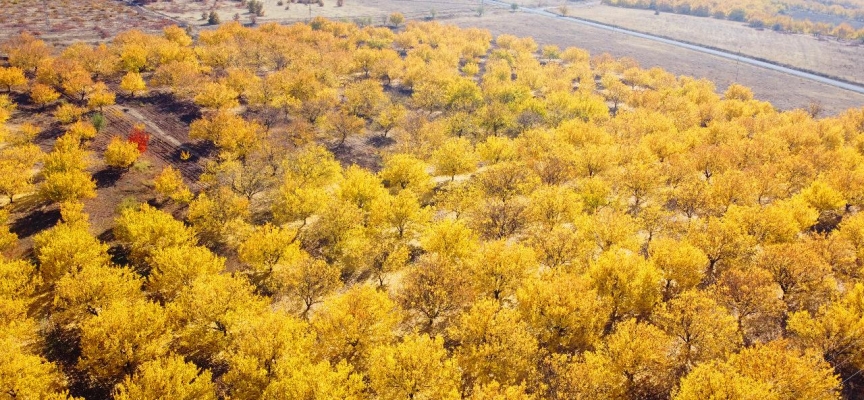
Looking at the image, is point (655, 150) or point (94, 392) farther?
point (655, 150)

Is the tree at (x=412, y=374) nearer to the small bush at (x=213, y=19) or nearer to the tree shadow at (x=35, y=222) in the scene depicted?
the tree shadow at (x=35, y=222)

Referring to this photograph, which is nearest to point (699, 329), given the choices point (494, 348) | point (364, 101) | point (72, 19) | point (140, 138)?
point (494, 348)

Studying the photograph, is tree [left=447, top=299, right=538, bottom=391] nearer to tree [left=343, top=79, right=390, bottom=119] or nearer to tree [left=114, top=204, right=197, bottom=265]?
tree [left=114, top=204, right=197, bottom=265]

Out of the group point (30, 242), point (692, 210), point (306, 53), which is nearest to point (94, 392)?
point (30, 242)

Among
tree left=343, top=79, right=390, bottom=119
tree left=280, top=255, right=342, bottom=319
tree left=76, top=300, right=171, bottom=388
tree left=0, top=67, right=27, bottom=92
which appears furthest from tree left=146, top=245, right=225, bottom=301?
tree left=0, top=67, right=27, bottom=92

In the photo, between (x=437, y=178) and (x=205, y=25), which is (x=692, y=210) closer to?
(x=437, y=178)

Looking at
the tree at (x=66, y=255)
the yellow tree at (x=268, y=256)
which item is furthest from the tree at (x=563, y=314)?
the tree at (x=66, y=255)
